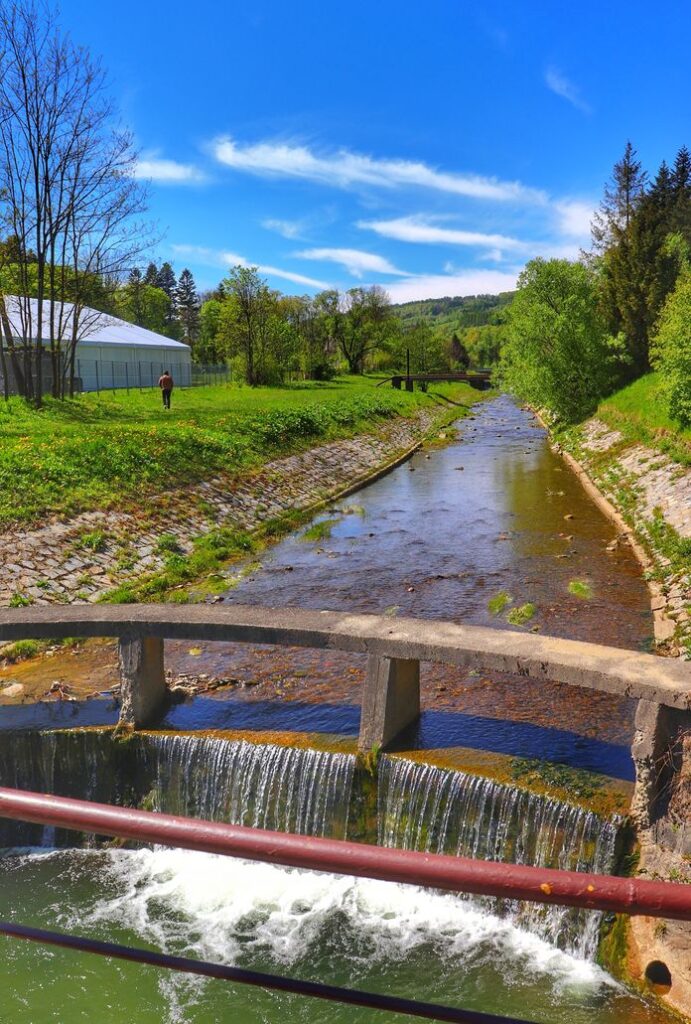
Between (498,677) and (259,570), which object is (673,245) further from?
(498,677)

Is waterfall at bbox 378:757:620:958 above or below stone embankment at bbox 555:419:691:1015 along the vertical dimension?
below

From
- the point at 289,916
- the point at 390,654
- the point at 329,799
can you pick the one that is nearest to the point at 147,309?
the point at 390,654

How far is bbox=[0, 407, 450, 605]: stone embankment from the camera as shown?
14.8 m

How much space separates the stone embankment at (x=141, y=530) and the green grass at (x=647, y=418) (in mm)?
10473

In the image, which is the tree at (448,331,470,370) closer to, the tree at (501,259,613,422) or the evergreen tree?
the evergreen tree

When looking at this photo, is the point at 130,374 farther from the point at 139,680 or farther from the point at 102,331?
the point at 139,680

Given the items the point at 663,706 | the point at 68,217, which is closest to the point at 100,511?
the point at 663,706

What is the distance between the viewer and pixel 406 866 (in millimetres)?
1835

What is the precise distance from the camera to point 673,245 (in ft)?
152

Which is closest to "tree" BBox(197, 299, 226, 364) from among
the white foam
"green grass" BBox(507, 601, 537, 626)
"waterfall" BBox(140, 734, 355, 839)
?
"green grass" BBox(507, 601, 537, 626)

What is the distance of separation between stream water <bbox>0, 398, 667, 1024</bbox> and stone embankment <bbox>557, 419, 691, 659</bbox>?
0.75 metres

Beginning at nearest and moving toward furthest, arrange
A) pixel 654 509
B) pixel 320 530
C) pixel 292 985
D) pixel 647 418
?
pixel 292 985 → pixel 654 509 → pixel 320 530 → pixel 647 418

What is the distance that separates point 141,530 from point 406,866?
17.0 m

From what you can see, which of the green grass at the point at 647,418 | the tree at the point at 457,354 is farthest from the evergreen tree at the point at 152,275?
the green grass at the point at 647,418
